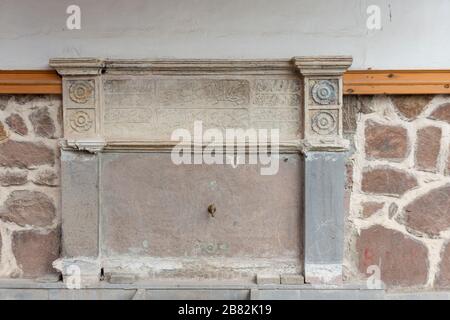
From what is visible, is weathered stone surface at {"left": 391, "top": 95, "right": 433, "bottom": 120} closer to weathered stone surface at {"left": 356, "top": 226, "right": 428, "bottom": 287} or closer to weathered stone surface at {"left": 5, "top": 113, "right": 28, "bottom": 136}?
weathered stone surface at {"left": 356, "top": 226, "right": 428, "bottom": 287}

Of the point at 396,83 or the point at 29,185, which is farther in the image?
the point at 29,185

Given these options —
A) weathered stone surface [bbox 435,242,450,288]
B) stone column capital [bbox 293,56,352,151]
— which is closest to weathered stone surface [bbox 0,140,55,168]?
stone column capital [bbox 293,56,352,151]

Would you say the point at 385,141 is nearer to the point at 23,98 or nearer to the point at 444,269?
the point at 444,269

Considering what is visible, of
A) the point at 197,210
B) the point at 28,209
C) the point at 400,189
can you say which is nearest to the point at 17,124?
the point at 28,209

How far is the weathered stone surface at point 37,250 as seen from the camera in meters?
2.99

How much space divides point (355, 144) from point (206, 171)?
852mm

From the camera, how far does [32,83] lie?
291 cm

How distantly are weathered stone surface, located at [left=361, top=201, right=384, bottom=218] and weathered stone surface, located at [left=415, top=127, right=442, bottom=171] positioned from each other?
1.02 ft

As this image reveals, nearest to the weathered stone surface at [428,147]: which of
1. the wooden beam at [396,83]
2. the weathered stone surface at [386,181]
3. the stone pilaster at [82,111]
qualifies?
the weathered stone surface at [386,181]

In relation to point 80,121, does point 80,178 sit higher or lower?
lower

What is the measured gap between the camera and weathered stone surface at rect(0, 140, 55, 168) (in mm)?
2971

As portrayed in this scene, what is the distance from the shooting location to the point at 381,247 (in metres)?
2.94

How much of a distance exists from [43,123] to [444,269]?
2.41m

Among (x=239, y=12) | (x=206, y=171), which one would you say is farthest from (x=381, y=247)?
(x=239, y=12)
